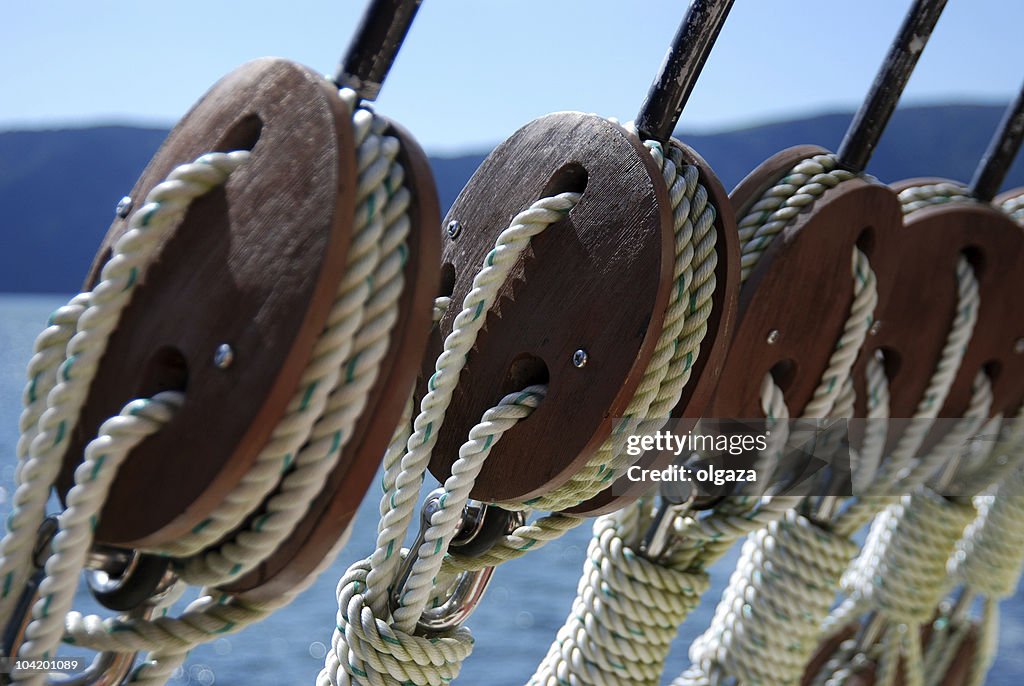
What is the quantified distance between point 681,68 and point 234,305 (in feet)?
1.17

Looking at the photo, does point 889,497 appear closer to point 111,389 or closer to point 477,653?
point 111,389

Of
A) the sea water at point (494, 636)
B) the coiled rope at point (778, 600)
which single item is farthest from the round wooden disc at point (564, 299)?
the sea water at point (494, 636)

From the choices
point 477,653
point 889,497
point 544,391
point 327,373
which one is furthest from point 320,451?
point 477,653

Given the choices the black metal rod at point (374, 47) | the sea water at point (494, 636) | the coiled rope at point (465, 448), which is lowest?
the sea water at point (494, 636)

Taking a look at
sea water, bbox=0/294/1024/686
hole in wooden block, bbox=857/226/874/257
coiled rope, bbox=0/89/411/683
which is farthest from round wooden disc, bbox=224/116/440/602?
sea water, bbox=0/294/1024/686

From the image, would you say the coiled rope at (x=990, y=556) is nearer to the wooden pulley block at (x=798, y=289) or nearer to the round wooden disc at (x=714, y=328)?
the wooden pulley block at (x=798, y=289)

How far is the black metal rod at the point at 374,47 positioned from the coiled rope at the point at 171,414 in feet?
0.05

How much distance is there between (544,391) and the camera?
716mm

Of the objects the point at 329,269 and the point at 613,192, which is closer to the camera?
the point at 329,269

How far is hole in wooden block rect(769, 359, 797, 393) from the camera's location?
0.89m

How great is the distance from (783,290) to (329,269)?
0.42 metres

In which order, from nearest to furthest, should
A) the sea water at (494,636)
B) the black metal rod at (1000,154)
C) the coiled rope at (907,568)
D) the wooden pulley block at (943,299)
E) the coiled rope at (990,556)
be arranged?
1. the wooden pulley block at (943,299)
2. the black metal rod at (1000,154)
3. the coiled rope at (907,568)
4. the coiled rope at (990,556)
5. the sea water at (494,636)

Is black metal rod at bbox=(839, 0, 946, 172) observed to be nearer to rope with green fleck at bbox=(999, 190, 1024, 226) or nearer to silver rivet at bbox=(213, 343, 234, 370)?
rope with green fleck at bbox=(999, 190, 1024, 226)

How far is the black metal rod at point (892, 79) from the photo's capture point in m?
0.92
